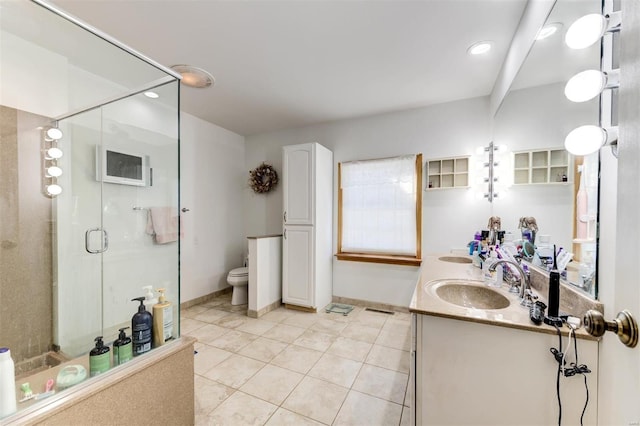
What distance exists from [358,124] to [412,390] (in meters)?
2.98

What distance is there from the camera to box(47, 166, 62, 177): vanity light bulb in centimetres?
173

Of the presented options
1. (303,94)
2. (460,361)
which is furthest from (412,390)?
(303,94)

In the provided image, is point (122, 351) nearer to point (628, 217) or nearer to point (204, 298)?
point (628, 217)

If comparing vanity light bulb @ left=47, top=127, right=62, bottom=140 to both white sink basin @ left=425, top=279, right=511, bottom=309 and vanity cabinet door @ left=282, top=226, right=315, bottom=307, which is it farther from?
white sink basin @ left=425, top=279, right=511, bottom=309

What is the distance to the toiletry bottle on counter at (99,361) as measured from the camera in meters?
1.06

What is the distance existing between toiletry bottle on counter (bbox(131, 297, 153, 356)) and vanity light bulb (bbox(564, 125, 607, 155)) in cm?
193

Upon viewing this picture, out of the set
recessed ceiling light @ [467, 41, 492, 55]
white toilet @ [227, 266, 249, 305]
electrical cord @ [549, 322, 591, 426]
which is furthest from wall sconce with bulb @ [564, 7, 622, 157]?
white toilet @ [227, 266, 249, 305]

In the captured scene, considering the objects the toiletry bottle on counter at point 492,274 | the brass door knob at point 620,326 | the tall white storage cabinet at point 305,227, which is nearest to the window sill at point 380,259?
the tall white storage cabinet at point 305,227

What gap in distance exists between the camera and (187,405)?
52.4 inches

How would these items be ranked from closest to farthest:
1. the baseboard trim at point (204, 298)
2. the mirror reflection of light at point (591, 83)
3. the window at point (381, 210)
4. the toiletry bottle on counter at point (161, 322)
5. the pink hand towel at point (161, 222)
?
the mirror reflection of light at point (591, 83)
the toiletry bottle on counter at point (161, 322)
the pink hand towel at point (161, 222)
the window at point (381, 210)
the baseboard trim at point (204, 298)

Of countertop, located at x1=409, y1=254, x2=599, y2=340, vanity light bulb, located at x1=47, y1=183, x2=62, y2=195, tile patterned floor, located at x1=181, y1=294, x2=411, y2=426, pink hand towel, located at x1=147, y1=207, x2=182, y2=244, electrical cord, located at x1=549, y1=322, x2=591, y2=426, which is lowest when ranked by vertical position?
tile patterned floor, located at x1=181, y1=294, x2=411, y2=426

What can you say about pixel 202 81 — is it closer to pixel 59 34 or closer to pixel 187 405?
pixel 59 34

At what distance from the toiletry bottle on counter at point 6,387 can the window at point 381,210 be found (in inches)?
111

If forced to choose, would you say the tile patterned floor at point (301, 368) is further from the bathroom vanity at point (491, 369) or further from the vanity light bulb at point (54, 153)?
the vanity light bulb at point (54, 153)
